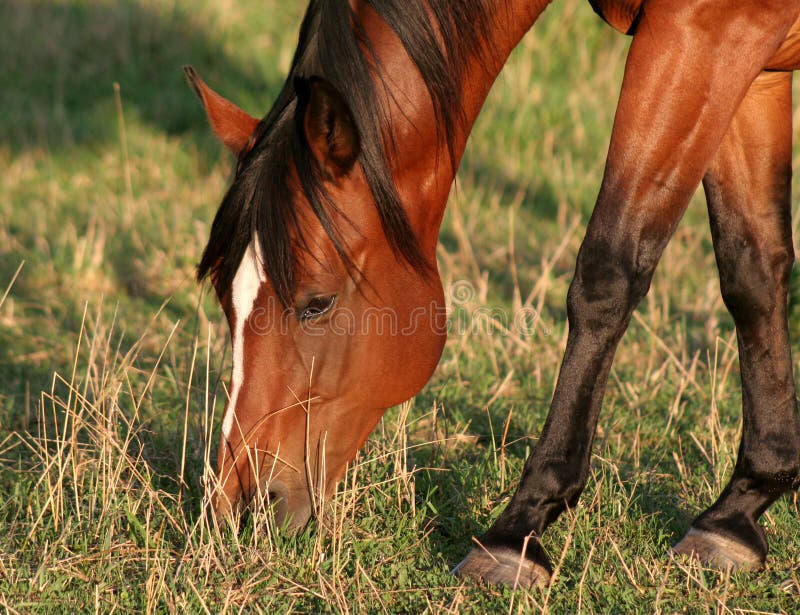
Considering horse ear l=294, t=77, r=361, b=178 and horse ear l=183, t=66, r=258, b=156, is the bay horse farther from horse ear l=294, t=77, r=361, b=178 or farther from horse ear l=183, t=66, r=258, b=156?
horse ear l=183, t=66, r=258, b=156

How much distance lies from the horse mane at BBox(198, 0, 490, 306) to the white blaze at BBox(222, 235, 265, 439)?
0.8 inches

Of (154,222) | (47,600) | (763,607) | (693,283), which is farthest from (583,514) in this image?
(154,222)

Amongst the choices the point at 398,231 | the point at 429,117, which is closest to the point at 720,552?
the point at 398,231

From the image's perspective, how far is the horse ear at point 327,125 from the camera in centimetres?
242

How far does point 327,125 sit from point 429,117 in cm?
35

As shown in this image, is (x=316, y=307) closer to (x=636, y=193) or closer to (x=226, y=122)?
(x=226, y=122)

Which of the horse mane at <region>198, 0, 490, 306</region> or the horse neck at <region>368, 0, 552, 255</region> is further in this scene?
the horse neck at <region>368, 0, 552, 255</region>

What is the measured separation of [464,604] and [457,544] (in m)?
0.39

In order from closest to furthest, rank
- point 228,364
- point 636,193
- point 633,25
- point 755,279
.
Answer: point 636,193, point 633,25, point 755,279, point 228,364

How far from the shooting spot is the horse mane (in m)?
2.62

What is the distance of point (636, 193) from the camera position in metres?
2.67

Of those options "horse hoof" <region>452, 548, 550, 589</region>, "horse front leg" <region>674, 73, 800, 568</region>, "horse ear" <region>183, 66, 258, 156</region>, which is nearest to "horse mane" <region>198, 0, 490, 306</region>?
"horse ear" <region>183, 66, 258, 156</region>

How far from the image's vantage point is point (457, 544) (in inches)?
115

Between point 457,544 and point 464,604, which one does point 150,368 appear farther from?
point 464,604
